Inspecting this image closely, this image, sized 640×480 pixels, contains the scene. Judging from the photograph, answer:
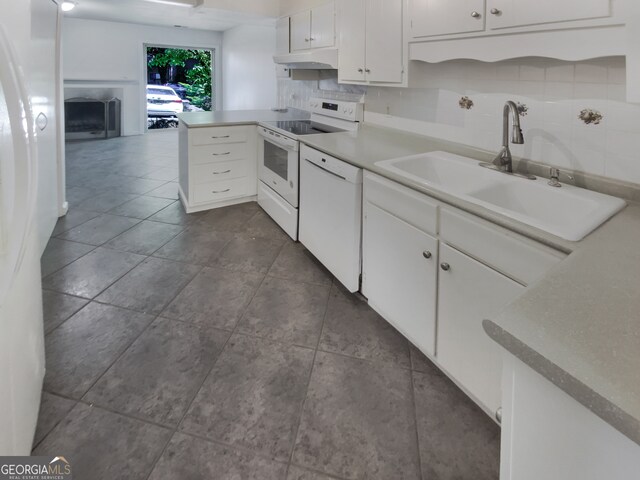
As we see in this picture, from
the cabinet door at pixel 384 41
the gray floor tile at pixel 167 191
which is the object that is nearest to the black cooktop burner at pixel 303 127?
the cabinet door at pixel 384 41

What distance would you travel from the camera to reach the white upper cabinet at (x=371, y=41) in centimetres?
223

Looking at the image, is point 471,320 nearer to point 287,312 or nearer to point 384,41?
point 287,312

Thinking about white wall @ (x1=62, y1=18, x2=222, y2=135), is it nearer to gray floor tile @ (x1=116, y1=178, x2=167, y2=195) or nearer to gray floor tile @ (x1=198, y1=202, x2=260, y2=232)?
gray floor tile @ (x1=116, y1=178, x2=167, y2=195)

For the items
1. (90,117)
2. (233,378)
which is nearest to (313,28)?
(233,378)

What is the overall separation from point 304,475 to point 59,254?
8.48ft

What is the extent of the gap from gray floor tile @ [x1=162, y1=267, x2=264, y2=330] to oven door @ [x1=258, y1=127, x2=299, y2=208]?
783mm

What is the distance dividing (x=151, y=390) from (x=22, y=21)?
1422mm

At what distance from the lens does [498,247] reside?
4.36ft

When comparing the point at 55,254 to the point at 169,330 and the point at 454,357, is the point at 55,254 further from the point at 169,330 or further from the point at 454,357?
the point at 454,357

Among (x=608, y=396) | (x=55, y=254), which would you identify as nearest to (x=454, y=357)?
(x=608, y=396)

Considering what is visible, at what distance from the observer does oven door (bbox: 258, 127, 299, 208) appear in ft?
9.80

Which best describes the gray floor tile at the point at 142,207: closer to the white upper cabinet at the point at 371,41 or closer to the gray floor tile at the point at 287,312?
the gray floor tile at the point at 287,312

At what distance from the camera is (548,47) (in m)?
1.44

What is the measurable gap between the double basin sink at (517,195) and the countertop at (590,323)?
0.04 m
